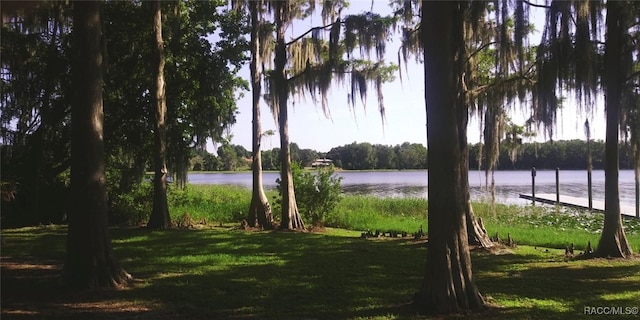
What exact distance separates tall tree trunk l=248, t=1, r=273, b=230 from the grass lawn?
3.90 metres

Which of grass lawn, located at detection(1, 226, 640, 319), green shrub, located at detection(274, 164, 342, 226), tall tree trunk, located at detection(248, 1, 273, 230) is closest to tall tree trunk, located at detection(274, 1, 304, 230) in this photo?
tall tree trunk, located at detection(248, 1, 273, 230)

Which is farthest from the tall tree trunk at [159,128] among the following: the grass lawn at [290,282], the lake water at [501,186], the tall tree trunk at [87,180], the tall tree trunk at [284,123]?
the tall tree trunk at [87,180]

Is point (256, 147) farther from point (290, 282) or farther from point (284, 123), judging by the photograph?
point (290, 282)

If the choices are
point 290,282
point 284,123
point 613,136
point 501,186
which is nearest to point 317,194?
point 284,123

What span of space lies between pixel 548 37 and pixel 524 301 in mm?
5333

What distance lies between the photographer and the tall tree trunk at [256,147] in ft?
46.0

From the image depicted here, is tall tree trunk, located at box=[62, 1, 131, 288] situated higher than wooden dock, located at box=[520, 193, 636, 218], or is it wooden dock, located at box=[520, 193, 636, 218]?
tall tree trunk, located at box=[62, 1, 131, 288]

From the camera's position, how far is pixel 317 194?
15.3 metres

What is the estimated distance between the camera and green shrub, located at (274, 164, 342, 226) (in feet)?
50.1

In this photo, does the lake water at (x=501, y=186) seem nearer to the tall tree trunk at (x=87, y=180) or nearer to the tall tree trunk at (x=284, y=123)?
the tall tree trunk at (x=284, y=123)

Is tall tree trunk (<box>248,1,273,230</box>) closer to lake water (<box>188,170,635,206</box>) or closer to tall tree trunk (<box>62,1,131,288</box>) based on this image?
lake water (<box>188,170,635,206</box>)

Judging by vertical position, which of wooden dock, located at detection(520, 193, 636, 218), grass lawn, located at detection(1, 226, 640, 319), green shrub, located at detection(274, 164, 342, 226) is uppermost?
green shrub, located at detection(274, 164, 342, 226)

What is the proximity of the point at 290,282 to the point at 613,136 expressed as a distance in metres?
6.72

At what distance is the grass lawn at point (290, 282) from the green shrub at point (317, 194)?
16.7 feet
